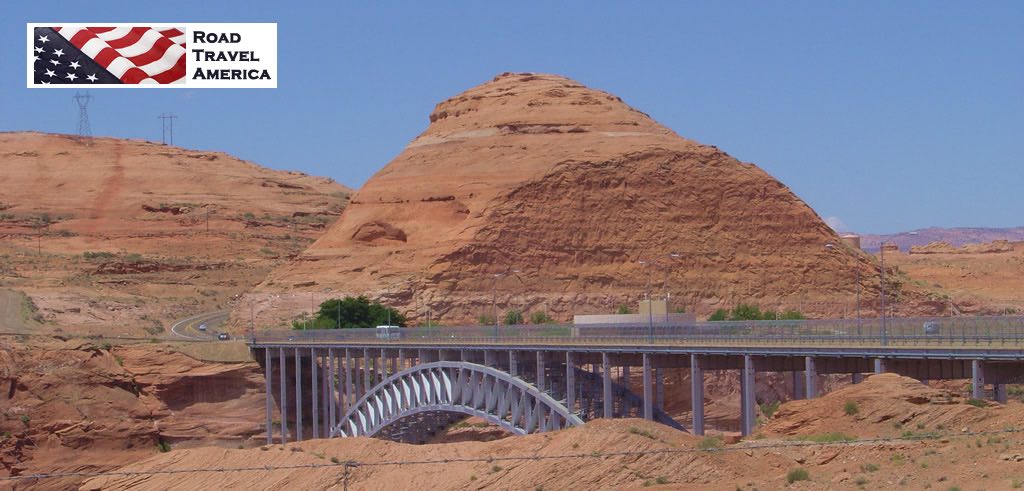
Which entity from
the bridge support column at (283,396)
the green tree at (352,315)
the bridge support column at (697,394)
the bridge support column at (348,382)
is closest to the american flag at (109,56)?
the bridge support column at (697,394)

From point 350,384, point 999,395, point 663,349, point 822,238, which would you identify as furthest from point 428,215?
point 999,395

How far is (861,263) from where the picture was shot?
117188 mm

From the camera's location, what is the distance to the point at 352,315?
101938 millimetres

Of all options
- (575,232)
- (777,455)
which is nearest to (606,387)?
(777,455)

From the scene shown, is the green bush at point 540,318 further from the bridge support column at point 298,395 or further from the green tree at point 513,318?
the bridge support column at point 298,395

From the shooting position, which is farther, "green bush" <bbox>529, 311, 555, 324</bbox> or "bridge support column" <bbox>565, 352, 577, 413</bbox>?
"green bush" <bbox>529, 311, 555, 324</bbox>

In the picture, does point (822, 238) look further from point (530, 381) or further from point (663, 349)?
point (663, 349)

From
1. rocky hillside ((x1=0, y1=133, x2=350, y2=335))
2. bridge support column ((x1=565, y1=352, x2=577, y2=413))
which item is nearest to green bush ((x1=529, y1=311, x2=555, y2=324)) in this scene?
rocky hillside ((x1=0, y1=133, x2=350, y2=335))

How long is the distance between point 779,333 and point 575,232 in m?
56.1

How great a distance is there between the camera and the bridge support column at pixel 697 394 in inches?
2151

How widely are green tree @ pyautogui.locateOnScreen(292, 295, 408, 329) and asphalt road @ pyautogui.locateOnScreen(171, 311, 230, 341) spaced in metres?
7.40

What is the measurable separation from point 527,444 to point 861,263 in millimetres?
80643

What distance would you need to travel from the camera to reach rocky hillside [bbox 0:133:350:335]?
124 m

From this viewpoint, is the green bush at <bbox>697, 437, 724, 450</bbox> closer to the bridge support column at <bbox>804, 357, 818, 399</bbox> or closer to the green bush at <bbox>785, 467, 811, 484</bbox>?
the green bush at <bbox>785, 467, 811, 484</bbox>
